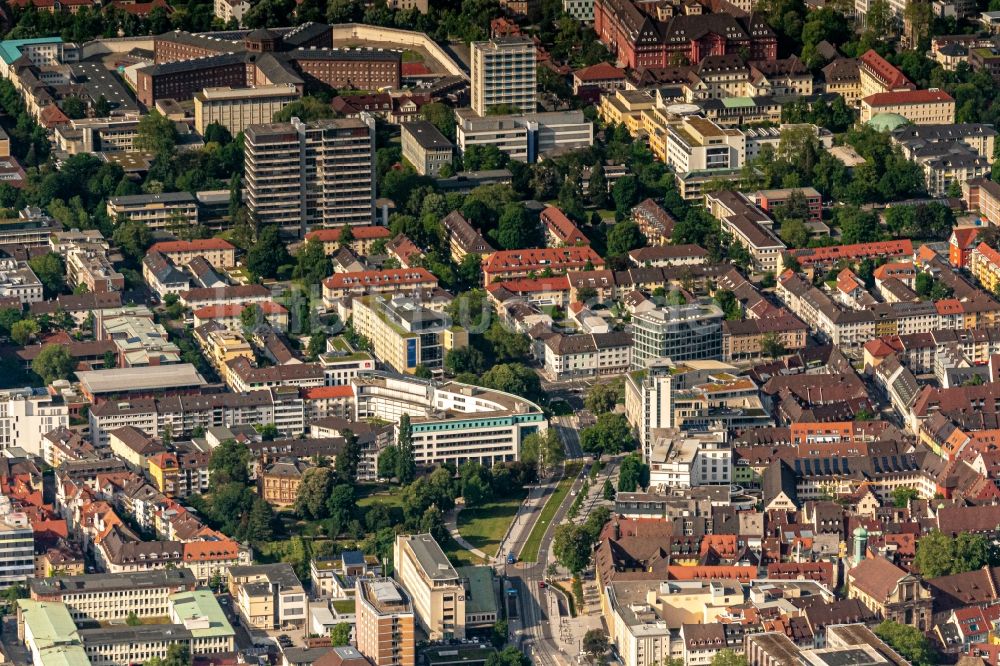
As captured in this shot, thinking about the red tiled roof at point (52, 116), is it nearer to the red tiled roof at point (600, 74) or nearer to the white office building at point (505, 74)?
the white office building at point (505, 74)

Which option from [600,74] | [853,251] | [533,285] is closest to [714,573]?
[533,285]

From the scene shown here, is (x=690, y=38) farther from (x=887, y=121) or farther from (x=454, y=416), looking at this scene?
(x=454, y=416)

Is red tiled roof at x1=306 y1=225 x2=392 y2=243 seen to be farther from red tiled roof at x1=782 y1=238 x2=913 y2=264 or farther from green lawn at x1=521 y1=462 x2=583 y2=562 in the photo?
green lawn at x1=521 y1=462 x2=583 y2=562

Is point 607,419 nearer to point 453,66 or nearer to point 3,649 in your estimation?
point 3,649

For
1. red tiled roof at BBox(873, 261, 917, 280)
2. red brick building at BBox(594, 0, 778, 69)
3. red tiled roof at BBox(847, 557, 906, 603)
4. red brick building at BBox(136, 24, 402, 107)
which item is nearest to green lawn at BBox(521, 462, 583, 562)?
red tiled roof at BBox(847, 557, 906, 603)

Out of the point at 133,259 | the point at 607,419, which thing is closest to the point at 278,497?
the point at 607,419

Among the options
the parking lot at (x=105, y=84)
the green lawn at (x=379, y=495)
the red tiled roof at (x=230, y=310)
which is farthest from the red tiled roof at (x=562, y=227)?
the green lawn at (x=379, y=495)
